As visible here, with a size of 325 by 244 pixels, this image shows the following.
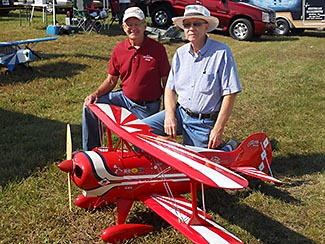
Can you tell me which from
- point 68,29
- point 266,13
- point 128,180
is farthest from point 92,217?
point 266,13

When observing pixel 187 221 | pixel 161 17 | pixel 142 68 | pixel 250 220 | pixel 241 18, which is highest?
pixel 161 17

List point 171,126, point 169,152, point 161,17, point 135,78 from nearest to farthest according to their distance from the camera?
1. point 169,152
2. point 171,126
3. point 135,78
4. point 161,17

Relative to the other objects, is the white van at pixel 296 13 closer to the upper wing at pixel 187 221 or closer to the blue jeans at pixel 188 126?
the blue jeans at pixel 188 126

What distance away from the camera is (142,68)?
4047mm

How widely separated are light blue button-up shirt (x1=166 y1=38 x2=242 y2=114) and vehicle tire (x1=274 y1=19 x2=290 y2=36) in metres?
14.0

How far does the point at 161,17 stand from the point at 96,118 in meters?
12.5

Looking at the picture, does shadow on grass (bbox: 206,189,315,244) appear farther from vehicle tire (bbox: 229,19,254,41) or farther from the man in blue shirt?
vehicle tire (bbox: 229,19,254,41)

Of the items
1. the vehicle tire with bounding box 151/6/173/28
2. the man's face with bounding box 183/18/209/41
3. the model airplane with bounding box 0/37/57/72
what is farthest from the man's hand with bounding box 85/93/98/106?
the vehicle tire with bounding box 151/6/173/28

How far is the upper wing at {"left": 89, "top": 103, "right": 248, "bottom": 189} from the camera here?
250 cm

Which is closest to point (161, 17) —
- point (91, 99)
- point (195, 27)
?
point (91, 99)

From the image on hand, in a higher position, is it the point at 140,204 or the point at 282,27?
the point at 282,27

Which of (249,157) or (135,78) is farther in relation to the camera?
(135,78)

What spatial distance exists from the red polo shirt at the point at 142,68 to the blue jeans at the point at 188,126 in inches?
12.2

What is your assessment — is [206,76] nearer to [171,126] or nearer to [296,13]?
[171,126]
